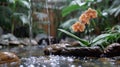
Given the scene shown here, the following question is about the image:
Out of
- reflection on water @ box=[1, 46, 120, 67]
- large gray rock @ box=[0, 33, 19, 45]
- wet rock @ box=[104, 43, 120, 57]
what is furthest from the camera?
large gray rock @ box=[0, 33, 19, 45]

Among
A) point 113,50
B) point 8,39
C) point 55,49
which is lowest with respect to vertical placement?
point 8,39

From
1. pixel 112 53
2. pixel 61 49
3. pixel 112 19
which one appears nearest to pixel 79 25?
pixel 61 49

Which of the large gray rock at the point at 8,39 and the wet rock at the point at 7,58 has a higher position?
the wet rock at the point at 7,58

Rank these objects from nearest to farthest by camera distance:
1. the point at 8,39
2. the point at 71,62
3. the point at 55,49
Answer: the point at 71,62 → the point at 55,49 → the point at 8,39

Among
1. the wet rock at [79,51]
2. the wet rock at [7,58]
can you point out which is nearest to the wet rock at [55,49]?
the wet rock at [79,51]

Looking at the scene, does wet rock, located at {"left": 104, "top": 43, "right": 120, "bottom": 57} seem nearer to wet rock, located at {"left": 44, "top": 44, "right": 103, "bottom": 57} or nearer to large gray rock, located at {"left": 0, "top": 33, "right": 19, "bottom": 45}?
wet rock, located at {"left": 44, "top": 44, "right": 103, "bottom": 57}

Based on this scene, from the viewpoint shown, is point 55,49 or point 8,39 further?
point 8,39

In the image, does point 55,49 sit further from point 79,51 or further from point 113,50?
point 113,50

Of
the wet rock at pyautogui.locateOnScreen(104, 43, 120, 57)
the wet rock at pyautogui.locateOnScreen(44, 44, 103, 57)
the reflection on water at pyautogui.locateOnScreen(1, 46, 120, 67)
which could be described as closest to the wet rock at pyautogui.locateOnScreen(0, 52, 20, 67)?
the reflection on water at pyautogui.locateOnScreen(1, 46, 120, 67)

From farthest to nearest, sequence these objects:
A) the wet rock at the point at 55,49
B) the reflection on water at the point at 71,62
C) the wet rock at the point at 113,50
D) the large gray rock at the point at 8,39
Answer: the large gray rock at the point at 8,39, the wet rock at the point at 55,49, the wet rock at the point at 113,50, the reflection on water at the point at 71,62

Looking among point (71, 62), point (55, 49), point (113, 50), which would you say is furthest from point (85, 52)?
point (71, 62)

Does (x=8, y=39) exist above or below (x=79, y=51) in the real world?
below

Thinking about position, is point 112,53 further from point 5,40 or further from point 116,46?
point 5,40

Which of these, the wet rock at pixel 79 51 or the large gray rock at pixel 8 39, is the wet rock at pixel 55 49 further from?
the large gray rock at pixel 8 39
